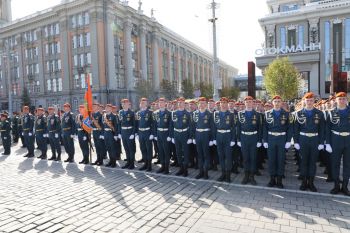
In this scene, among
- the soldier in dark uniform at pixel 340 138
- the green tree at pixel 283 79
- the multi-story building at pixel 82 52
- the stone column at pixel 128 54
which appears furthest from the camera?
the stone column at pixel 128 54

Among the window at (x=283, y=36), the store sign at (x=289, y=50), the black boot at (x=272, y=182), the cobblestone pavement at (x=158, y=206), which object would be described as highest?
the window at (x=283, y=36)

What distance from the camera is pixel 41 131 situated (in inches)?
423

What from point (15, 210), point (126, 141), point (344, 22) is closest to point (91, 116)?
point (126, 141)

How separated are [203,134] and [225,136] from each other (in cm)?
Result: 60

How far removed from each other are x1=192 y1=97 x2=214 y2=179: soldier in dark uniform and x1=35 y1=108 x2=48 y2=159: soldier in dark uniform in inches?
247

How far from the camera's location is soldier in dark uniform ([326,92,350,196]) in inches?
227

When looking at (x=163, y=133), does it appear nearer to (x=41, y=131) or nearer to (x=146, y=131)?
(x=146, y=131)

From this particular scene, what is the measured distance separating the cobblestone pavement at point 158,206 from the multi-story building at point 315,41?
33.4 metres

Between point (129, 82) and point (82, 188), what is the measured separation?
41.2 metres

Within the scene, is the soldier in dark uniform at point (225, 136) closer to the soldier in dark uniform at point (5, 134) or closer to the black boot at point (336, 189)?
the black boot at point (336, 189)

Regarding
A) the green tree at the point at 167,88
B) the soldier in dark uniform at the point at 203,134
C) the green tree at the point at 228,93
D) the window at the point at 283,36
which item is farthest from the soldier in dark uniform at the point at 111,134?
the green tree at the point at 228,93

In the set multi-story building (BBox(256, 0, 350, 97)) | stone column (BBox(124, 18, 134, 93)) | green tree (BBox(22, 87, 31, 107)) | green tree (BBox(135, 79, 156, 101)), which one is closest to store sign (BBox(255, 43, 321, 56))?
multi-story building (BBox(256, 0, 350, 97))

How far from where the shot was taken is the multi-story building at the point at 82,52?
140ft

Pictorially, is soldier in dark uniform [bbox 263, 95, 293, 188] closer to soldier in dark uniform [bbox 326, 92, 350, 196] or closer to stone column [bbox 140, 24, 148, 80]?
soldier in dark uniform [bbox 326, 92, 350, 196]
